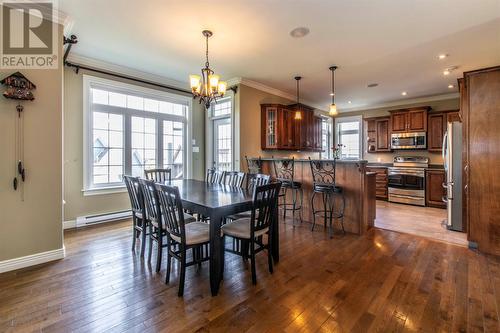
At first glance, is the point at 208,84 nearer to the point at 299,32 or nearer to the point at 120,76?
the point at 299,32

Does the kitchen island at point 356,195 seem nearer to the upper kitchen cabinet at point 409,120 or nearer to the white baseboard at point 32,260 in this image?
the upper kitchen cabinet at point 409,120

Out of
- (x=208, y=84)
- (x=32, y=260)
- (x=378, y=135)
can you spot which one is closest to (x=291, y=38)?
(x=208, y=84)

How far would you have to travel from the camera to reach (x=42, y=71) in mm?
2721

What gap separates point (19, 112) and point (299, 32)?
3.41 meters

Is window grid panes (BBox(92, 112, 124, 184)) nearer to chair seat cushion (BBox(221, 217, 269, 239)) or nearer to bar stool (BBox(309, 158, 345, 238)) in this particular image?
chair seat cushion (BBox(221, 217, 269, 239))

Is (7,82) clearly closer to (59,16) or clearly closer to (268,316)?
(59,16)

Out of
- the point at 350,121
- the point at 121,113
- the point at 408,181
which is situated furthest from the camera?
the point at 350,121

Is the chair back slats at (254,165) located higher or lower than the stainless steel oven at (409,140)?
lower

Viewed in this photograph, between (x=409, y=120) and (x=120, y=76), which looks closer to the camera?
(x=120, y=76)

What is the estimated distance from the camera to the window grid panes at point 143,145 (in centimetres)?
470

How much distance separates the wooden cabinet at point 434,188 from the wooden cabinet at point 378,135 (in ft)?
4.51

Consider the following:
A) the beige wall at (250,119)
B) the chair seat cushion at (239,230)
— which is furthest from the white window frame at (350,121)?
the chair seat cushion at (239,230)

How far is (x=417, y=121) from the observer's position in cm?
625

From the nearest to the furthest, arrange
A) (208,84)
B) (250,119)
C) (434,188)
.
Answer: (208,84) < (250,119) < (434,188)
